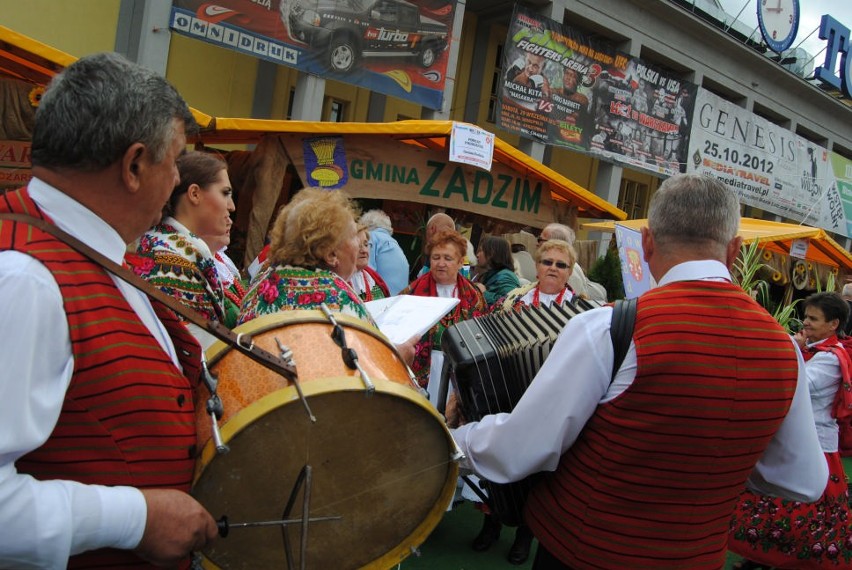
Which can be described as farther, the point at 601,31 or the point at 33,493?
the point at 601,31

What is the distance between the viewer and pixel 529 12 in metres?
14.7

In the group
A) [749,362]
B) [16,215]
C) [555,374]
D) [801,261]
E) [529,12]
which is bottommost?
[555,374]

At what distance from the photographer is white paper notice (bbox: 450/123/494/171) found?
23.9 feet

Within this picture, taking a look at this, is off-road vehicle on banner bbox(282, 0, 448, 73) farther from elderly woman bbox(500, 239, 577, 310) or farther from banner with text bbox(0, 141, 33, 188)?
elderly woman bbox(500, 239, 577, 310)

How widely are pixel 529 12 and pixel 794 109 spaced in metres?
15.8

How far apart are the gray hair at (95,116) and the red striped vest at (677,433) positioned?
4.17ft

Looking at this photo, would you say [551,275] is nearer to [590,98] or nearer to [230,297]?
[230,297]

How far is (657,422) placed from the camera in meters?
1.73

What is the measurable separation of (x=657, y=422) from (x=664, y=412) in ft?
0.11

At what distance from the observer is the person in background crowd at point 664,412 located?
173cm

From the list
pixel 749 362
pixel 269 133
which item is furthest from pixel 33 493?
pixel 269 133

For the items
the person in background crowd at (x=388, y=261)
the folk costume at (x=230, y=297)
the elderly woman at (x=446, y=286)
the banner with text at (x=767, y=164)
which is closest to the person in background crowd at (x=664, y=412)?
the folk costume at (x=230, y=297)

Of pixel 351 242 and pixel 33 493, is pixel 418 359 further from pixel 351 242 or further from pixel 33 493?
pixel 33 493

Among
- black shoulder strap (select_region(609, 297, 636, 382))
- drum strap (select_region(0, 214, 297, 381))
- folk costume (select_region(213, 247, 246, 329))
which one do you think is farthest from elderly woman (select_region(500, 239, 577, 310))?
drum strap (select_region(0, 214, 297, 381))
